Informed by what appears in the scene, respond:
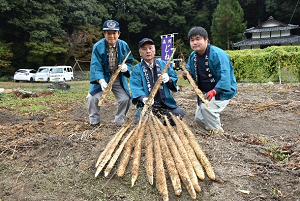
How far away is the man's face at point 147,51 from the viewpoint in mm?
3711

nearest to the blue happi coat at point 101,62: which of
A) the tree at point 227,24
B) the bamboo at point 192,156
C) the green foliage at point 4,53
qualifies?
the bamboo at point 192,156

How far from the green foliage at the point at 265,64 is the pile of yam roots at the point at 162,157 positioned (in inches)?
403

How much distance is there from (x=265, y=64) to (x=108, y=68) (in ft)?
32.1

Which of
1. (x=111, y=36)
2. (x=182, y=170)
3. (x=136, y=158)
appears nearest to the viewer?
(x=182, y=170)

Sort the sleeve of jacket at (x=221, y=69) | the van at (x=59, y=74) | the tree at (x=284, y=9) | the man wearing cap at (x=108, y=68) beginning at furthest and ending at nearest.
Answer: the tree at (x=284, y=9) < the van at (x=59, y=74) < the man wearing cap at (x=108, y=68) < the sleeve of jacket at (x=221, y=69)

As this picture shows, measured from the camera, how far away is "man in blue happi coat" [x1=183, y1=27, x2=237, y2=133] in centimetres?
360

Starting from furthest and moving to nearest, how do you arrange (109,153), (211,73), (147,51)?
(211,73)
(147,51)
(109,153)

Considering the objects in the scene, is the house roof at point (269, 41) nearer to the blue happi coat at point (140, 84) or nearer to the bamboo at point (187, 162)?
the blue happi coat at point (140, 84)

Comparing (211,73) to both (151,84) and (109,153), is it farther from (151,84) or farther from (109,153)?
(109,153)

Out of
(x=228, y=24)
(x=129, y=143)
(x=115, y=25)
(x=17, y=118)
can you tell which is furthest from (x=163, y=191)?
(x=228, y=24)

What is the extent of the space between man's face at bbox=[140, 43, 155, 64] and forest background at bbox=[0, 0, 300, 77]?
19.0m

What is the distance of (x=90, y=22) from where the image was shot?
80.0ft

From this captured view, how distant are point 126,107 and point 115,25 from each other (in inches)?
53.0

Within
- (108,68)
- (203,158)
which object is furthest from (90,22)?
(203,158)
